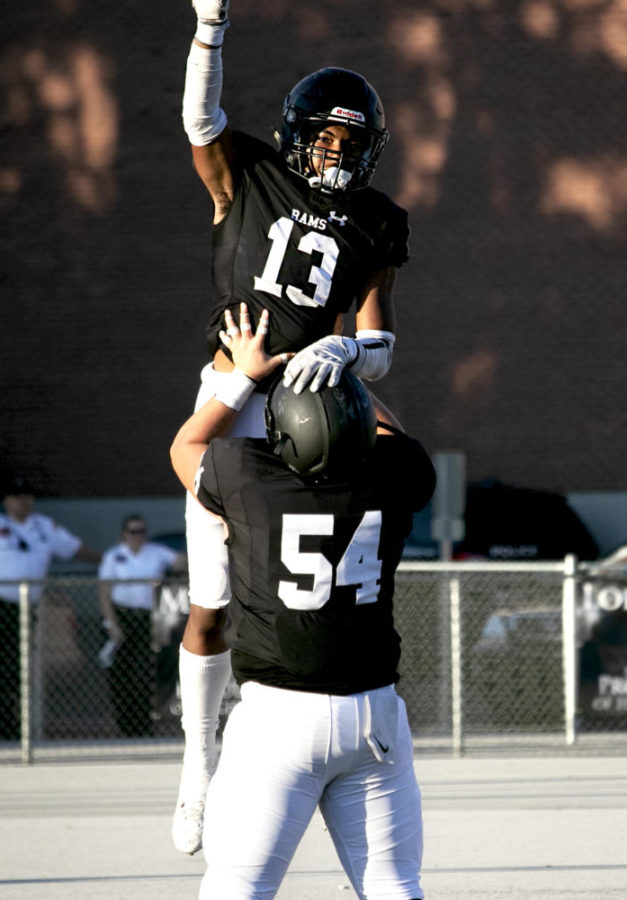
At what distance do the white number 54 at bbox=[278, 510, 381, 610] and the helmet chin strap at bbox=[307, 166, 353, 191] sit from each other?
1.52 metres

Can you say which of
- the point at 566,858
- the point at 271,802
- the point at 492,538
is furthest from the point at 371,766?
the point at 492,538

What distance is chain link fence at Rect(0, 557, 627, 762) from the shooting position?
34.8ft

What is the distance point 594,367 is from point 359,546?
623 inches

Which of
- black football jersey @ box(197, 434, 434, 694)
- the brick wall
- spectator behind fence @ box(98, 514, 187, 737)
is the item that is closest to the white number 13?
black football jersey @ box(197, 434, 434, 694)

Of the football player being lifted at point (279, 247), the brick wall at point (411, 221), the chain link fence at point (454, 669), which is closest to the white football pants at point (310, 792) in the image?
the football player being lifted at point (279, 247)

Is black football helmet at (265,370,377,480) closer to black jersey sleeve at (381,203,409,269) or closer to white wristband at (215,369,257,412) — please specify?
white wristband at (215,369,257,412)

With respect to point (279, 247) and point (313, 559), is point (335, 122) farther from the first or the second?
point (313, 559)

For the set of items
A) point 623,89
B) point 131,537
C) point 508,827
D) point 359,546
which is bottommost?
point 508,827

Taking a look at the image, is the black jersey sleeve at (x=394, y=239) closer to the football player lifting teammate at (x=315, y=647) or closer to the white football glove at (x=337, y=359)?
the white football glove at (x=337, y=359)

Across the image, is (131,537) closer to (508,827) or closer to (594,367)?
(508,827)

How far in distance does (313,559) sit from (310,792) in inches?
22.7

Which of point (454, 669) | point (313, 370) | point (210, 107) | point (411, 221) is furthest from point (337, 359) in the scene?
point (411, 221)

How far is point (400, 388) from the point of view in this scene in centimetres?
1912

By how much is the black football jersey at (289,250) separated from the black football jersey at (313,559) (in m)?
1.23
